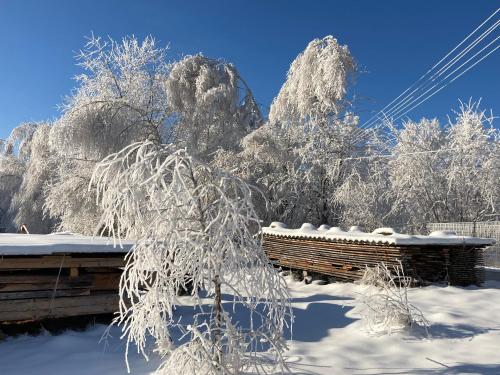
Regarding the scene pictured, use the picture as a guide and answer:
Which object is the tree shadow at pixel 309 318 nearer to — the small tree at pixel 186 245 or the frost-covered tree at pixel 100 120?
the small tree at pixel 186 245

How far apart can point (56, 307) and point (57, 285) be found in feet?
1.05

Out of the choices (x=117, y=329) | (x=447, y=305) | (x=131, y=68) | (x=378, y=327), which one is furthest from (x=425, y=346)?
(x=131, y=68)

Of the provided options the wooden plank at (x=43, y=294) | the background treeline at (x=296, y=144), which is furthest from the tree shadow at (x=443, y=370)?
the background treeline at (x=296, y=144)

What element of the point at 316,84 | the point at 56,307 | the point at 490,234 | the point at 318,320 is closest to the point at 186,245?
the point at 56,307

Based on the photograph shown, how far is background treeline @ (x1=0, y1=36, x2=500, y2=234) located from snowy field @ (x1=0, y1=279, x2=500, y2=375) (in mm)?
9473

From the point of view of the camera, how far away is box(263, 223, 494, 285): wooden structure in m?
8.77

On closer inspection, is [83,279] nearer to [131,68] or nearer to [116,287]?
[116,287]

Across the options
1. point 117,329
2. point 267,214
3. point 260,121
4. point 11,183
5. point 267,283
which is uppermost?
point 260,121

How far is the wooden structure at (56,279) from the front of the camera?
6316 millimetres

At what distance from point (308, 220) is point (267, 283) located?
14.6 meters

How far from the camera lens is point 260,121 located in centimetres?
2228

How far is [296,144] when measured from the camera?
60.4 feet

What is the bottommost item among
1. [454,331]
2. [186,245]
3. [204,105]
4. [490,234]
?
[454,331]

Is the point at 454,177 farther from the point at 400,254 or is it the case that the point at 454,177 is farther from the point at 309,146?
the point at 400,254
